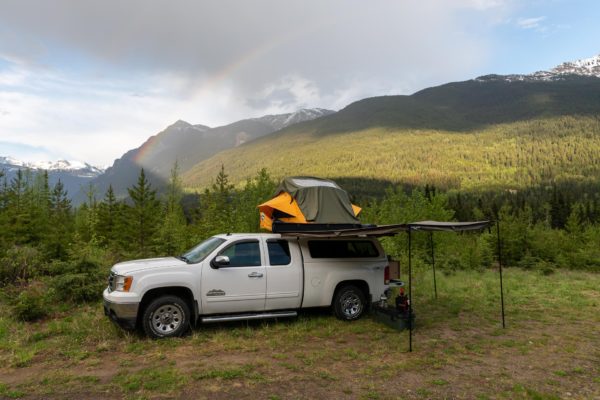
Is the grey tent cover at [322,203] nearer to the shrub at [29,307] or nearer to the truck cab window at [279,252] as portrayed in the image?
the truck cab window at [279,252]

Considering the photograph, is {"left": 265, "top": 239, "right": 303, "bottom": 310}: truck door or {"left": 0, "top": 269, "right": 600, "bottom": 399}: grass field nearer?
{"left": 0, "top": 269, "right": 600, "bottom": 399}: grass field

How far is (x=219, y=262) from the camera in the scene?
8.16 m

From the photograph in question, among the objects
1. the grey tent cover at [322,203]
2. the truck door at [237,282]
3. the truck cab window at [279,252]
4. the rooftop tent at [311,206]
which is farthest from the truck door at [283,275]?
the grey tent cover at [322,203]

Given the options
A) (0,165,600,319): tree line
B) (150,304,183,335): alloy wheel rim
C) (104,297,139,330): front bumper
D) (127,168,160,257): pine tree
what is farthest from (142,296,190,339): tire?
(127,168,160,257): pine tree

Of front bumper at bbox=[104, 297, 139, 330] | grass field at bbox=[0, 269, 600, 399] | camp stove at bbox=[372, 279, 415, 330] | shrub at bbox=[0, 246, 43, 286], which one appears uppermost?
shrub at bbox=[0, 246, 43, 286]

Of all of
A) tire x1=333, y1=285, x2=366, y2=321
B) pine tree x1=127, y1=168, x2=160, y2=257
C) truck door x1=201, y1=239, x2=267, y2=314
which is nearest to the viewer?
truck door x1=201, y1=239, x2=267, y2=314

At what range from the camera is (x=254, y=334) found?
26.9ft

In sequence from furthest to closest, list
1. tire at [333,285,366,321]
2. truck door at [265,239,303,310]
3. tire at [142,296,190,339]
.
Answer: tire at [333,285,366,321] → truck door at [265,239,303,310] → tire at [142,296,190,339]

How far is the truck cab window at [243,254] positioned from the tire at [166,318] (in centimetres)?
128

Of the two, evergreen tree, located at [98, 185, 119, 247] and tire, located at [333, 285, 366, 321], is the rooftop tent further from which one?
evergreen tree, located at [98, 185, 119, 247]

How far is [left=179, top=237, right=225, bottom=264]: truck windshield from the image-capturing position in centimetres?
841

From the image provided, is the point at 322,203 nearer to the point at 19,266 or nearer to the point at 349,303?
the point at 349,303

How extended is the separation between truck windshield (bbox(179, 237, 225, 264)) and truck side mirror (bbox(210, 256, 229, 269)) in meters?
0.26

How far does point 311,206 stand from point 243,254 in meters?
2.70
